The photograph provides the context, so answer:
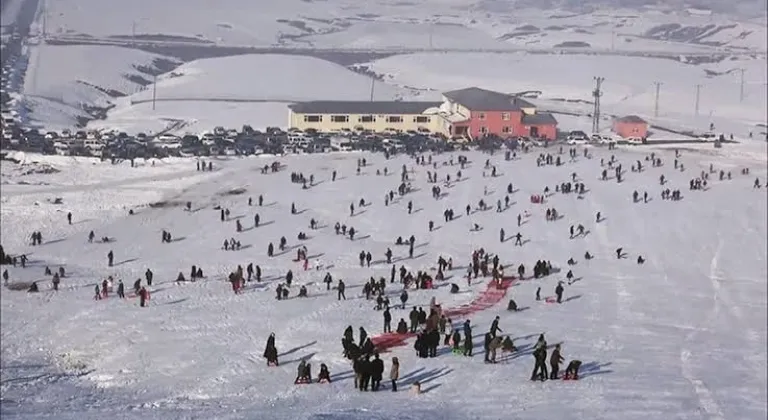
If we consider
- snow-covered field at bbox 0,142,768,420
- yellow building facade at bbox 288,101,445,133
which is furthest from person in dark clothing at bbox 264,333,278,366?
yellow building facade at bbox 288,101,445,133

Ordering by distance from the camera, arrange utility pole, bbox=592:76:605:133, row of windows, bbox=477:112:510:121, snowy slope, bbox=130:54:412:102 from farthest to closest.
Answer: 1. snowy slope, bbox=130:54:412:102
2. utility pole, bbox=592:76:605:133
3. row of windows, bbox=477:112:510:121

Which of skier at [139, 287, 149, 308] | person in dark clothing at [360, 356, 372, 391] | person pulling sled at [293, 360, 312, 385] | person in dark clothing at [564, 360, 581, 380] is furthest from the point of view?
skier at [139, 287, 149, 308]

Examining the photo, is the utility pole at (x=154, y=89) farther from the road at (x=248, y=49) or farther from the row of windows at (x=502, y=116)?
the row of windows at (x=502, y=116)

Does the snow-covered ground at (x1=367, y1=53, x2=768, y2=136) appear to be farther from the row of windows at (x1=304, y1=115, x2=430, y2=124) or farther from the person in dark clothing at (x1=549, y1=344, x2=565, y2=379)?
the person in dark clothing at (x1=549, y1=344, x2=565, y2=379)

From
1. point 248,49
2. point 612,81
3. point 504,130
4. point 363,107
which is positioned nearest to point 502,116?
point 504,130

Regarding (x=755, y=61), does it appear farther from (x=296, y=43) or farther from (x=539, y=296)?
(x=539, y=296)

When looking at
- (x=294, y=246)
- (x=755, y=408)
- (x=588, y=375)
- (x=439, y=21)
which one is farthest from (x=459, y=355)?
(x=439, y=21)

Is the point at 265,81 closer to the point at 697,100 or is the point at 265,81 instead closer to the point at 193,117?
the point at 193,117
